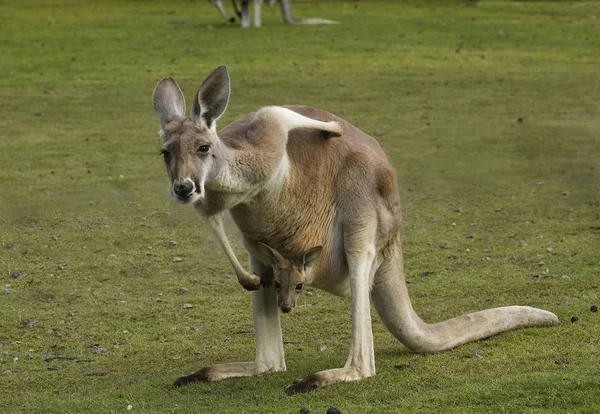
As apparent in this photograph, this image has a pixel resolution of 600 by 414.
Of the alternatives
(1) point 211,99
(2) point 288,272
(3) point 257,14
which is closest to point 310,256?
(2) point 288,272

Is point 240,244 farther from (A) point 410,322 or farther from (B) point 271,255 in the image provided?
(B) point 271,255

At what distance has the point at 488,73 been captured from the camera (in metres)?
16.8

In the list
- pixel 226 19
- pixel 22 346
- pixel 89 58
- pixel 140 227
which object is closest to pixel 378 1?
pixel 226 19

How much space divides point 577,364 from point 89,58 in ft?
47.2

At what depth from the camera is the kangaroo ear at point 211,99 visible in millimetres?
4637

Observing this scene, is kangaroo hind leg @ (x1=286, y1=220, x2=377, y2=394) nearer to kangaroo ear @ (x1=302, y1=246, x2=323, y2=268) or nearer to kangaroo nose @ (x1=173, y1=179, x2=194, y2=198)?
kangaroo ear @ (x1=302, y1=246, x2=323, y2=268)

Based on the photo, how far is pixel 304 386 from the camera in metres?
4.92

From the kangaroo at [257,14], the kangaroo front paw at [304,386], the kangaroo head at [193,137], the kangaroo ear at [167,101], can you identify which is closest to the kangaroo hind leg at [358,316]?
the kangaroo front paw at [304,386]

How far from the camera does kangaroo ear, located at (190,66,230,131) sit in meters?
4.64

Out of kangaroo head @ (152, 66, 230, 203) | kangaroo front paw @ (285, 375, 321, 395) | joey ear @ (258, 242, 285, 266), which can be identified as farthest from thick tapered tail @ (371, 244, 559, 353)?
kangaroo head @ (152, 66, 230, 203)

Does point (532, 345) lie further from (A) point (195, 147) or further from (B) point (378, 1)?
(B) point (378, 1)

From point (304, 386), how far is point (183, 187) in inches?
42.2

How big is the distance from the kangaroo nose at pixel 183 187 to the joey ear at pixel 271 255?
2.25 feet

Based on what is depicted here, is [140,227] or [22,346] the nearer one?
[22,346]
